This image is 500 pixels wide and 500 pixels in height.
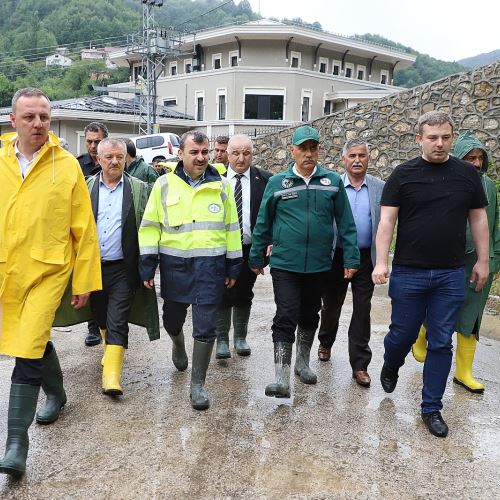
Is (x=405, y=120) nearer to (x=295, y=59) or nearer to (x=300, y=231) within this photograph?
(x=300, y=231)

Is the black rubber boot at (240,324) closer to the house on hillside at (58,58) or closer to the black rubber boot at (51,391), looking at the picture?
the black rubber boot at (51,391)

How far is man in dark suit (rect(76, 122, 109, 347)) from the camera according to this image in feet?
17.3

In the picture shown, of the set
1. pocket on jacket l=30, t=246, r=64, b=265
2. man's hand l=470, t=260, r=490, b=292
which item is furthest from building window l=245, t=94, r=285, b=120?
pocket on jacket l=30, t=246, r=64, b=265

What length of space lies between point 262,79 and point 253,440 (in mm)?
35314

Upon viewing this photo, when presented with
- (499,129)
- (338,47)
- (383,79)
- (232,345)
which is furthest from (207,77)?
(232,345)

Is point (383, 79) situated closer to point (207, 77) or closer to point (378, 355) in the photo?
point (207, 77)

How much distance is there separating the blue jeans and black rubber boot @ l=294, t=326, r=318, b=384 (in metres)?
0.93

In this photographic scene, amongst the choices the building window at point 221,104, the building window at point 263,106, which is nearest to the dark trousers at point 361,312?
the building window at point 263,106

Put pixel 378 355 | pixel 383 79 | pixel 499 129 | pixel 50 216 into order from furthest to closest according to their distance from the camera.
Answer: pixel 383 79 < pixel 499 129 < pixel 378 355 < pixel 50 216

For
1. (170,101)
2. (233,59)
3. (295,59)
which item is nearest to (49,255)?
(295,59)

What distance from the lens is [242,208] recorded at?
5.00 metres

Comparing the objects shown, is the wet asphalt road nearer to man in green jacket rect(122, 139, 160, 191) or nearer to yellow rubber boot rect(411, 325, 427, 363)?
yellow rubber boot rect(411, 325, 427, 363)

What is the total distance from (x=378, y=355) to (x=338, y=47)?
37.8m

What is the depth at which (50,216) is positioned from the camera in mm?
3188
